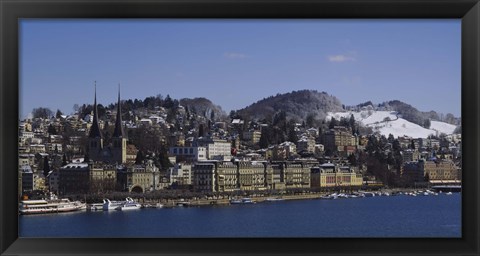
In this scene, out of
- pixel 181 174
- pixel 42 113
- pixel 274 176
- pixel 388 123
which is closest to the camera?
pixel 42 113

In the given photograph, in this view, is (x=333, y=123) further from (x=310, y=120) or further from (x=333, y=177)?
(x=333, y=177)

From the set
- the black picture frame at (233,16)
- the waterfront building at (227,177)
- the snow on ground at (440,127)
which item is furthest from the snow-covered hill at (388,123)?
the black picture frame at (233,16)

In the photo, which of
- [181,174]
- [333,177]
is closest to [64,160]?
[181,174]

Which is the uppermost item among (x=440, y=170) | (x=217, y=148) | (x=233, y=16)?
(x=233, y=16)

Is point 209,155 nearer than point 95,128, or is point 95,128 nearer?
point 95,128

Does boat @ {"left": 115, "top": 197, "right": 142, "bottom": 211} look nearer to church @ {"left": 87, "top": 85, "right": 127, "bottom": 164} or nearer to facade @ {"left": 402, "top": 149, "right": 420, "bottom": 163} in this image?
church @ {"left": 87, "top": 85, "right": 127, "bottom": 164}
